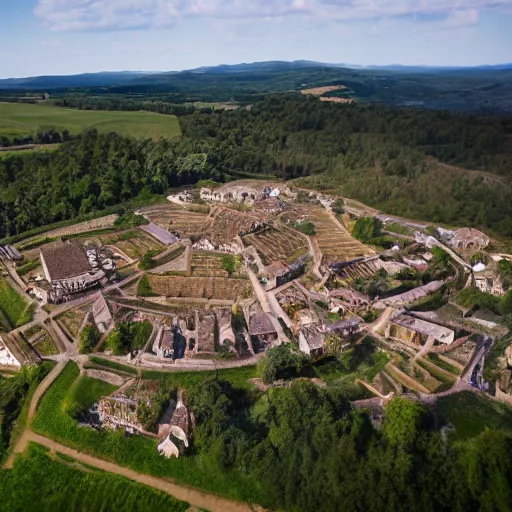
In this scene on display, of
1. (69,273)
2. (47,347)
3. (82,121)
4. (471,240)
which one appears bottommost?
(471,240)

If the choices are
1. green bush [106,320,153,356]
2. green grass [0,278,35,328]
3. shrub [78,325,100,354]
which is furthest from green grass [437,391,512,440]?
green grass [0,278,35,328]

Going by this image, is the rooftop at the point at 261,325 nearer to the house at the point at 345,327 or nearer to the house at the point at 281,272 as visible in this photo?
the house at the point at 345,327

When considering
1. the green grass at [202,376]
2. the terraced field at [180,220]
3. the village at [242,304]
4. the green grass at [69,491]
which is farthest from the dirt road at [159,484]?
the terraced field at [180,220]

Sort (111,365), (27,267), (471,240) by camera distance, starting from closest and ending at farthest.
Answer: (111,365) → (27,267) → (471,240)

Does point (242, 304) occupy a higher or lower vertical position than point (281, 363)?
lower

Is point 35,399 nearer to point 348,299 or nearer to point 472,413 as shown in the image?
point 348,299

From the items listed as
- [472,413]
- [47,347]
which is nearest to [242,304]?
[47,347]

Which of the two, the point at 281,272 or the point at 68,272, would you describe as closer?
the point at 68,272
